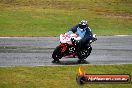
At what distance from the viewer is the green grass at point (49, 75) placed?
16.5 m

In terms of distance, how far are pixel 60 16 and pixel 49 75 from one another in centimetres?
2039

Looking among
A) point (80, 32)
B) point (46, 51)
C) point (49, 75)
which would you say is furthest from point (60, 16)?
point (49, 75)

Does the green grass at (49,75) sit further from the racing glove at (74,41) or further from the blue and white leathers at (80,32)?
the blue and white leathers at (80,32)

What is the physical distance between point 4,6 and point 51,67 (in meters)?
23.3

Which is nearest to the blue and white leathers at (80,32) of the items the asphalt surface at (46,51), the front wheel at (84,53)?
the front wheel at (84,53)

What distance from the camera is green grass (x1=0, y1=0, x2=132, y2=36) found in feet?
105

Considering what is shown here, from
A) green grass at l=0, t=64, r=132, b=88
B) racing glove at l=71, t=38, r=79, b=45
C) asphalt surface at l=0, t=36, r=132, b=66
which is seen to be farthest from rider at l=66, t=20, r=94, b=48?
green grass at l=0, t=64, r=132, b=88

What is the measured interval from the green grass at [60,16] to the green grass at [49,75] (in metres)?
10.7

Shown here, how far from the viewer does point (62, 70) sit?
1850 cm

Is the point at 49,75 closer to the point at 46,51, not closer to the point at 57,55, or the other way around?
the point at 57,55

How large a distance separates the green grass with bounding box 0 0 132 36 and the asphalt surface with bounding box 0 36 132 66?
2.91 m

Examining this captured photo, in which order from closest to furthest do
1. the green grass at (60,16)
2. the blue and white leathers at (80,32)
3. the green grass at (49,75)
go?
the green grass at (49,75) < the blue and white leathers at (80,32) < the green grass at (60,16)

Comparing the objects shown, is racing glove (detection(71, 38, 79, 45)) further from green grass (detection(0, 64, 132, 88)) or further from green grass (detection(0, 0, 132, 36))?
green grass (detection(0, 0, 132, 36))

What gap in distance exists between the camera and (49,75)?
17.6 m
